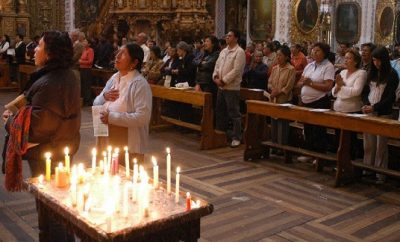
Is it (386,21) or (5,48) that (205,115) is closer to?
(5,48)

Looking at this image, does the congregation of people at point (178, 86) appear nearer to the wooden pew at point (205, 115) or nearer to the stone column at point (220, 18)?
the wooden pew at point (205, 115)

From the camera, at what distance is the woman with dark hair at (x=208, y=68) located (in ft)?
28.3

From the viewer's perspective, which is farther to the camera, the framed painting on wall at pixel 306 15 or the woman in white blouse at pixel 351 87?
the framed painting on wall at pixel 306 15

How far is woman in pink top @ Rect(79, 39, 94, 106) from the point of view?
12070mm

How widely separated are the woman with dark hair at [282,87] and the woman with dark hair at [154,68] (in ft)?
9.40

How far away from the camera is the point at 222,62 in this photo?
8117 millimetres

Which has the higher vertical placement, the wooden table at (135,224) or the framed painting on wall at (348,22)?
the framed painting on wall at (348,22)

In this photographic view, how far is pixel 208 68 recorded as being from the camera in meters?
8.62

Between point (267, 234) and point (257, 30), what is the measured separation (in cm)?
1393

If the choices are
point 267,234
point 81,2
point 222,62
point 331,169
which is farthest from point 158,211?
point 81,2

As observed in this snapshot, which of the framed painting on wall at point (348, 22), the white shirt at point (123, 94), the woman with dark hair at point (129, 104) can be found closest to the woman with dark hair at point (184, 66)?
the woman with dark hair at point (129, 104)

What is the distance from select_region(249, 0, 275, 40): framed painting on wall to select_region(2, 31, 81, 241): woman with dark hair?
45.4 ft

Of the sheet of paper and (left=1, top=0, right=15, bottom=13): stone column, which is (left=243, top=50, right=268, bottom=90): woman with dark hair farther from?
(left=1, top=0, right=15, bottom=13): stone column

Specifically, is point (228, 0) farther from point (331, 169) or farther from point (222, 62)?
point (331, 169)
